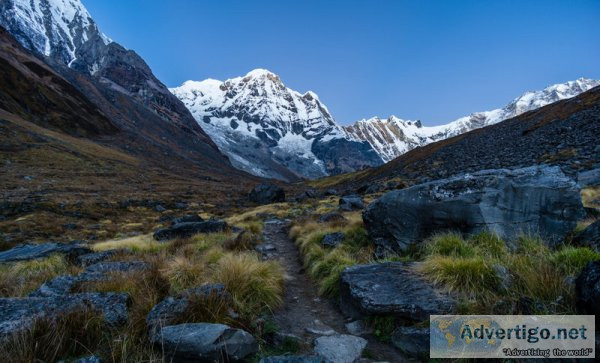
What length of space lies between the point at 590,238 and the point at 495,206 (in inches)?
74.7

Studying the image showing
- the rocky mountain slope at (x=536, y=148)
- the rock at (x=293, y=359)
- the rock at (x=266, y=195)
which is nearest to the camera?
the rock at (x=293, y=359)

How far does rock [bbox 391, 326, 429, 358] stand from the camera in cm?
425

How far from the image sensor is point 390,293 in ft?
17.6

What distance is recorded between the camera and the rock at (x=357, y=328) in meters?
5.17

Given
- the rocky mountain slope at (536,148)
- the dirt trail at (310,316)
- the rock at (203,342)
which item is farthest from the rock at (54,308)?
the rocky mountain slope at (536,148)

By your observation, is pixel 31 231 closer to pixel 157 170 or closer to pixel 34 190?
pixel 34 190

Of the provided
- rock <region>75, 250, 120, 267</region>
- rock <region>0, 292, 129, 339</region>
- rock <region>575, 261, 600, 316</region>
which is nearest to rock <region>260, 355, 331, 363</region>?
rock <region>0, 292, 129, 339</region>

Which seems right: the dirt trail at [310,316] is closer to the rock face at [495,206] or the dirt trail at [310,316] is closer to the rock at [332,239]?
the rock at [332,239]

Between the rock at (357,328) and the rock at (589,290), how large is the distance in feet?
9.12

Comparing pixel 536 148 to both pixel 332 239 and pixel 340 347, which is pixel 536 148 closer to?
pixel 332 239

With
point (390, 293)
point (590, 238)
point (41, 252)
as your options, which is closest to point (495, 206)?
point (590, 238)

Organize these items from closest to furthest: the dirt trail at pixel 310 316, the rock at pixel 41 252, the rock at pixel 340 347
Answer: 1. the rock at pixel 340 347
2. the dirt trail at pixel 310 316
3. the rock at pixel 41 252

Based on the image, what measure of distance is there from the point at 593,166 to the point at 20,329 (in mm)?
29172

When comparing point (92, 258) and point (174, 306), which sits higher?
point (174, 306)
